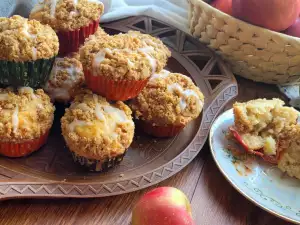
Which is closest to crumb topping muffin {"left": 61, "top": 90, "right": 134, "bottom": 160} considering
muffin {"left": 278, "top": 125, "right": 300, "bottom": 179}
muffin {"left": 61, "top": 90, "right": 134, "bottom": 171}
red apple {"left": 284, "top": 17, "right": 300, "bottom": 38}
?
muffin {"left": 61, "top": 90, "right": 134, "bottom": 171}

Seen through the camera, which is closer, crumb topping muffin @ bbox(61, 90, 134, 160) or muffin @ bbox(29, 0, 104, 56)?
crumb topping muffin @ bbox(61, 90, 134, 160)

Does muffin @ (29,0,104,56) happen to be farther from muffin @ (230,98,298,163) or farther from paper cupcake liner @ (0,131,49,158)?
muffin @ (230,98,298,163)

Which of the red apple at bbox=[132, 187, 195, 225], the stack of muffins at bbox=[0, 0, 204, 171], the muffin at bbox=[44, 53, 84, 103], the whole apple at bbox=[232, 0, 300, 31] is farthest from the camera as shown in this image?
the whole apple at bbox=[232, 0, 300, 31]

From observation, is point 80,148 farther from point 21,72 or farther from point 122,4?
point 122,4

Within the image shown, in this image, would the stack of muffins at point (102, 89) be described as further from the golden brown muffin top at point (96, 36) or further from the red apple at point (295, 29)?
the red apple at point (295, 29)

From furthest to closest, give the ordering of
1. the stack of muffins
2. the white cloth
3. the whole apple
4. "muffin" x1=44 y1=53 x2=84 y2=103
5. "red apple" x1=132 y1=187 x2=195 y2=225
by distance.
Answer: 1. the white cloth
2. the whole apple
3. "muffin" x1=44 y1=53 x2=84 y2=103
4. the stack of muffins
5. "red apple" x1=132 y1=187 x2=195 y2=225

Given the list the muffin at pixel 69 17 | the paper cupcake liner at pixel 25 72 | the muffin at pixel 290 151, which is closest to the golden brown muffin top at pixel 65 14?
the muffin at pixel 69 17

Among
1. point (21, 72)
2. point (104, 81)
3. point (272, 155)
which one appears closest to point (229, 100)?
point (272, 155)
